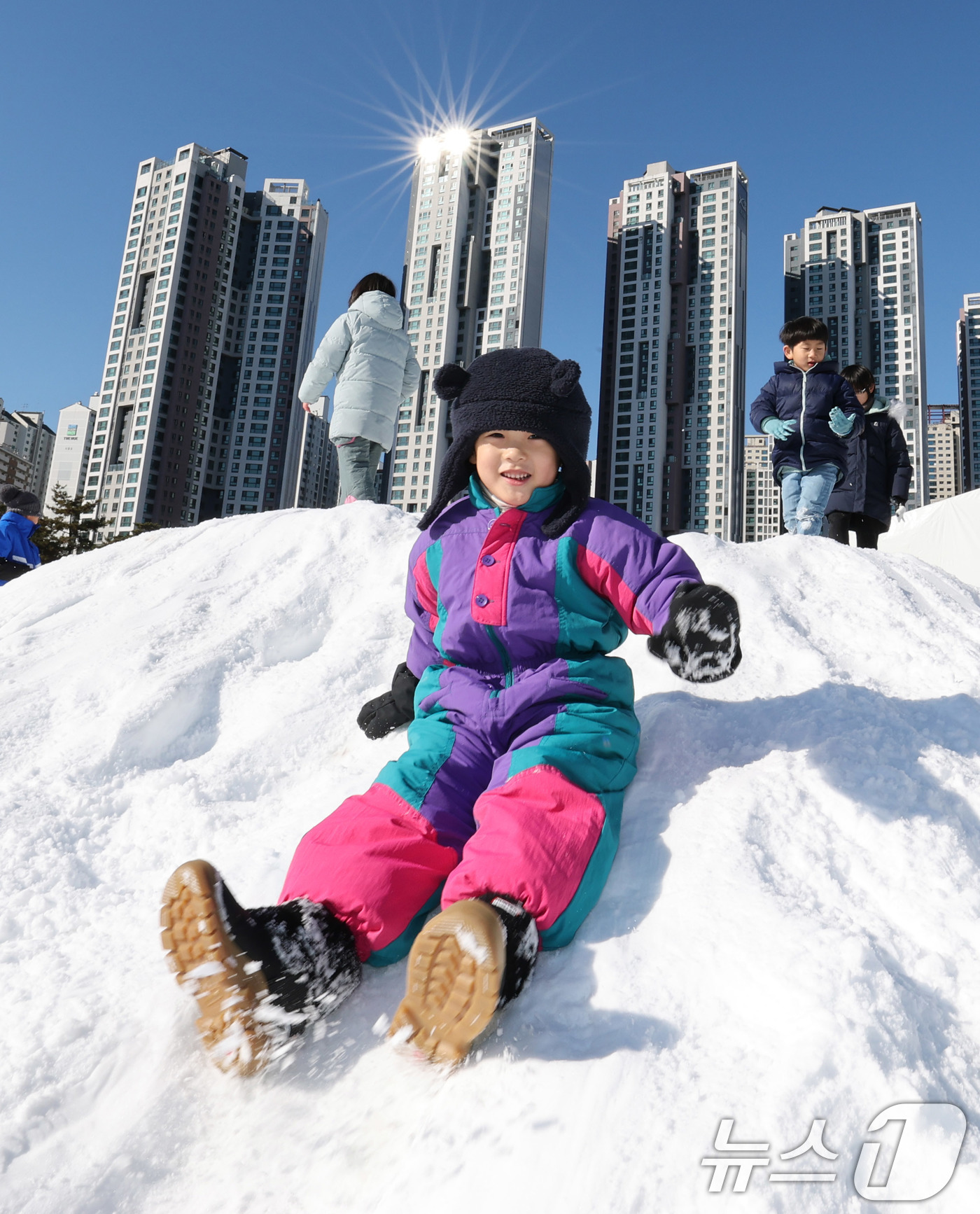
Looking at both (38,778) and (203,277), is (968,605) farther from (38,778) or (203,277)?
(203,277)

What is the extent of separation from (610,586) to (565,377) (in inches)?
15.9

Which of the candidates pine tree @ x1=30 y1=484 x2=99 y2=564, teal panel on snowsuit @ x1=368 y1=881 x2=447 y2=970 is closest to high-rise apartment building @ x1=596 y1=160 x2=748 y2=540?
pine tree @ x1=30 y1=484 x2=99 y2=564

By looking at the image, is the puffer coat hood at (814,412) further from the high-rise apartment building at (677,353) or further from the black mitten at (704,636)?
the high-rise apartment building at (677,353)

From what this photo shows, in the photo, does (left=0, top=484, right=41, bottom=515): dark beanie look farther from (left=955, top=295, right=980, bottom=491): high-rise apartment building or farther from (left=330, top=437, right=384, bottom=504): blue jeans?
(left=955, top=295, right=980, bottom=491): high-rise apartment building

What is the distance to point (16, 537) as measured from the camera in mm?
4051

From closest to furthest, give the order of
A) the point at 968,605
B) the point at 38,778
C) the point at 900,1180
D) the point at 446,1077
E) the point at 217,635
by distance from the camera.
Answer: the point at 900,1180 → the point at 446,1077 → the point at 38,778 → the point at 217,635 → the point at 968,605

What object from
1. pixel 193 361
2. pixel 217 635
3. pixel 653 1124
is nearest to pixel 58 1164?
pixel 653 1124

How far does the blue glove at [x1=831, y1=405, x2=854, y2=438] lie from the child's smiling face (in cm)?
279

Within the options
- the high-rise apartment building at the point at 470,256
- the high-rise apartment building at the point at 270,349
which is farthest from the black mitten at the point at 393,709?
the high-rise apartment building at the point at 270,349

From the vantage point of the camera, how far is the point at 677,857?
3.43ft

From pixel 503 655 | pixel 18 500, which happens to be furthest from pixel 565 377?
pixel 18 500

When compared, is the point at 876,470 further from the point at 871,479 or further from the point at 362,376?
the point at 362,376

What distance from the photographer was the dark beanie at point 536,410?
51.8 inches

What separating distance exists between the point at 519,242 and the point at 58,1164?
49.4 m
